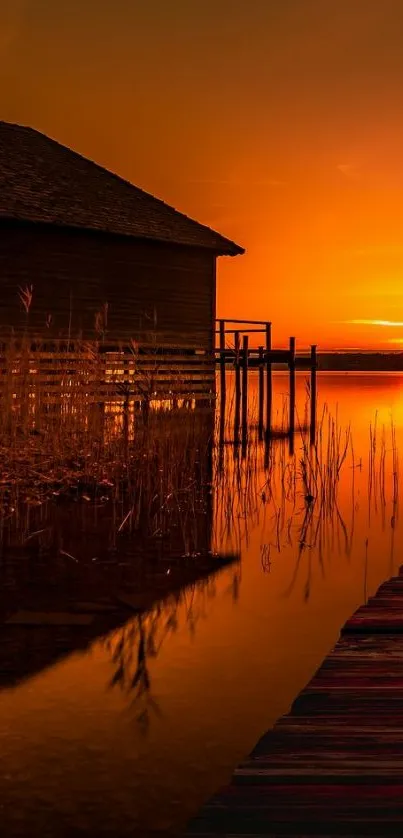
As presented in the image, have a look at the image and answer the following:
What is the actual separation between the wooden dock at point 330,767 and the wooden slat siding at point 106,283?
1985 cm

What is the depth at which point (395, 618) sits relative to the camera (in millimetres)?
6637

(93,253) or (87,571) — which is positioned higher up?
(93,253)

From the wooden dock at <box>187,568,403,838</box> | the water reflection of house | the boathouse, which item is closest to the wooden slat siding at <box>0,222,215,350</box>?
the boathouse

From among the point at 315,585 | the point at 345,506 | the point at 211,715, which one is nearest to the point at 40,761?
the point at 211,715

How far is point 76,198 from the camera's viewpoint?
27.4 m

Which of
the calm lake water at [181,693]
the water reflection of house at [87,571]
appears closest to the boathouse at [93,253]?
the water reflection of house at [87,571]

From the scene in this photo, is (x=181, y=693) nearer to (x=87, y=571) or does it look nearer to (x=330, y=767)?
(x=330, y=767)

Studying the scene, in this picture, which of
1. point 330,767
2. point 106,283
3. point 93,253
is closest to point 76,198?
point 93,253

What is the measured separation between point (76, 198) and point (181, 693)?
2224 centimetres

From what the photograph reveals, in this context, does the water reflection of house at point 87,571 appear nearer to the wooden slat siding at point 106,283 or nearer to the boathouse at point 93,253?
the boathouse at point 93,253

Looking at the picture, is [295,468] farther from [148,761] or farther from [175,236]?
[148,761]

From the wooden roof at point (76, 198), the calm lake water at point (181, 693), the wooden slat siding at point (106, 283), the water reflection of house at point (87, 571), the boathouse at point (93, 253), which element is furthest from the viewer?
the wooden slat siding at point (106, 283)

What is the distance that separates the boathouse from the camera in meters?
25.9

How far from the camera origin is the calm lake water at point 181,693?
4.97 meters
